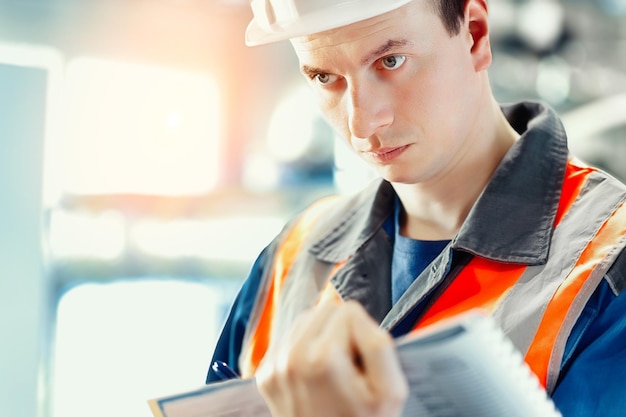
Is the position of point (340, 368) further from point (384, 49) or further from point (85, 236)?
point (85, 236)

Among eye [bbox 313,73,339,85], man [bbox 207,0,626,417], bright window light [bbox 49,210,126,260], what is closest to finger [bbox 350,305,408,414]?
man [bbox 207,0,626,417]

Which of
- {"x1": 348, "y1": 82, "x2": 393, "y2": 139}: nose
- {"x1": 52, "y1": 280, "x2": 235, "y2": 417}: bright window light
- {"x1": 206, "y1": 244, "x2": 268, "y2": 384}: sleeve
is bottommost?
{"x1": 52, "y1": 280, "x2": 235, "y2": 417}: bright window light

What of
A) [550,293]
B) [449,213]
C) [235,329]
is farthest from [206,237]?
[550,293]

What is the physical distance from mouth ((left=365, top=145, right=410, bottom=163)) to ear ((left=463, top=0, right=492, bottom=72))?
0.72 feet

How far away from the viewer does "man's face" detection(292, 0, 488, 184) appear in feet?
4.77

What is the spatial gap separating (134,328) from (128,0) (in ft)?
9.68

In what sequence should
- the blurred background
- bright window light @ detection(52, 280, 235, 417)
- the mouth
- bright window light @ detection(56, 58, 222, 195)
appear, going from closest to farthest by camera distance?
the mouth, the blurred background, bright window light @ detection(52, 280, 235, 417), bright window light @ detection(56, 58, 222, 195)

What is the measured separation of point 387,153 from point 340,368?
677 mm

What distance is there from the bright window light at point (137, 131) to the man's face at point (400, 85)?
13.1ft

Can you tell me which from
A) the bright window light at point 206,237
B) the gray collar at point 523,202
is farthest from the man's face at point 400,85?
the bright window light at point 206,237

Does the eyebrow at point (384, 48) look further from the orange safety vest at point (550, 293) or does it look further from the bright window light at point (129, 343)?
the bright window light at point (129, 343)

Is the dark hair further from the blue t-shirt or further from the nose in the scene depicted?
the blue t-shirt

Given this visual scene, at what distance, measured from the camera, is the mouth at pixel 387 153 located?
152 centimetres

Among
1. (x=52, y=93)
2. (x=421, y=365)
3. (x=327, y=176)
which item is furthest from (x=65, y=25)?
(x=421, y=365)
